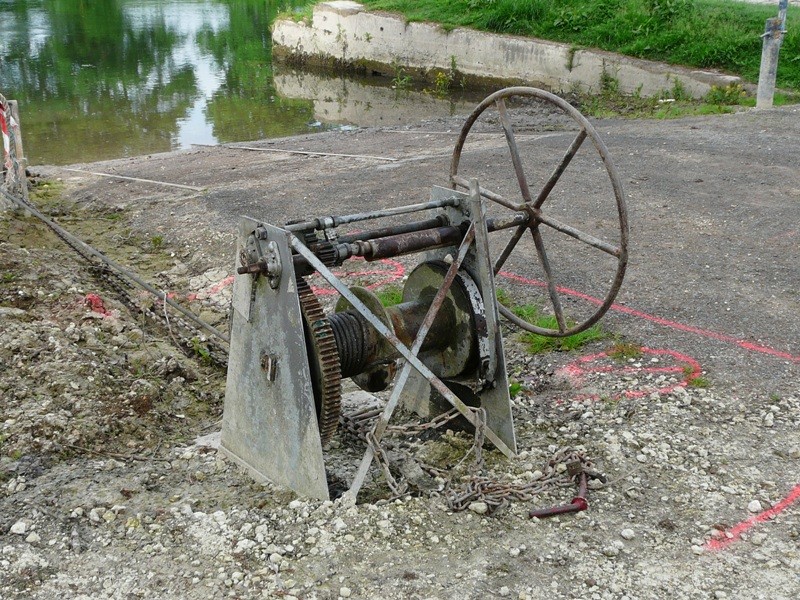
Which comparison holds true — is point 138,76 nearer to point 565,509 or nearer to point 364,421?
point 364,421

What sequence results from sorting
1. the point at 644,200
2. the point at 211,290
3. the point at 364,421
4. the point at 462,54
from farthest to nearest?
the point at 462,54, the point at 644,200, the point at 211,290, the point at 364,421

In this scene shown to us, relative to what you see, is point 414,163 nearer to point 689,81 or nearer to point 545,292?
point 545,292

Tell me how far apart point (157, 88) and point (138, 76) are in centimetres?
159

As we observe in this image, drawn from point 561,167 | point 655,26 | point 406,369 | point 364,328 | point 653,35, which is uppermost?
point 655,26

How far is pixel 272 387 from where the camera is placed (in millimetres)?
3793

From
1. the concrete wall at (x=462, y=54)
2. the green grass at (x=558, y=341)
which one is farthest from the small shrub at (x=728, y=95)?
the green grass at (x=558, y=341)

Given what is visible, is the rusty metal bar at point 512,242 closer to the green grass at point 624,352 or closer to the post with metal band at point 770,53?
the green grass at point 624,352

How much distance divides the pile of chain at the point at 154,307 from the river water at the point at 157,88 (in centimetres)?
622

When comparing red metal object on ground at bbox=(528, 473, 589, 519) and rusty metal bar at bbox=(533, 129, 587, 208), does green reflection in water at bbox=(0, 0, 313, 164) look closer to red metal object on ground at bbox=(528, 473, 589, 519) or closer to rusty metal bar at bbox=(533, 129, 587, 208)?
rusty metal bar at bbox=(533, 129, 587, 208)

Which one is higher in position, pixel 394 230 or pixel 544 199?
pixel 544 199

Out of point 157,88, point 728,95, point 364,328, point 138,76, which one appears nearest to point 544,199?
point 364,328

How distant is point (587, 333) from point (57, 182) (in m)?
6.93

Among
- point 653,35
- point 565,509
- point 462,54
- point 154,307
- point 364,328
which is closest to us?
point 565,509

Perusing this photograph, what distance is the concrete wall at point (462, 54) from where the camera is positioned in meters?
15.4
